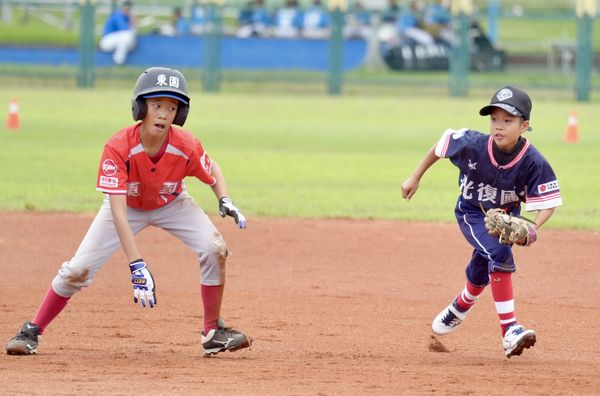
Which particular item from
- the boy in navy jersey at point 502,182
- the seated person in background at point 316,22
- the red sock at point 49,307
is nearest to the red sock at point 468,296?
the boy in navy jersey at point 502,182

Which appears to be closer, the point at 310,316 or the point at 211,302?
the point at 211,302

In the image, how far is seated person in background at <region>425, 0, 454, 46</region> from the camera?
31344 millimetres

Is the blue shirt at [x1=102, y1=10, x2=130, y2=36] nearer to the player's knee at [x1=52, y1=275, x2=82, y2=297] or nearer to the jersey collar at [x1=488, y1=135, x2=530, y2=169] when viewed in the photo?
the player's knee at [x1=52, y1=275, x2=82, y2=297]

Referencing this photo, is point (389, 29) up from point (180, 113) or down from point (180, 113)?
down

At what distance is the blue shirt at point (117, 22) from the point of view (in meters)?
28.4

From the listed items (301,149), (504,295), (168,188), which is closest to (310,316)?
(504,295)

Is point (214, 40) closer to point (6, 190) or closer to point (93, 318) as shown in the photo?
point (6, 190)

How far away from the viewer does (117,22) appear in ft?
93.4

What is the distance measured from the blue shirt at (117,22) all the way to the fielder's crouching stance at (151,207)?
22.6m

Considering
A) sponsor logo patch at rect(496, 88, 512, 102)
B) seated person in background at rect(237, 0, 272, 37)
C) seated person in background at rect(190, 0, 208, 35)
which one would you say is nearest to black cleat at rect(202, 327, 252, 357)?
sponsor logo patch at rect(496, 88, 512, 102)

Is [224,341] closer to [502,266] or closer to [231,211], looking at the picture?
[231,211]

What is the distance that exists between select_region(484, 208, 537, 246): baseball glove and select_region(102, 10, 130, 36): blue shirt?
23.3 metres

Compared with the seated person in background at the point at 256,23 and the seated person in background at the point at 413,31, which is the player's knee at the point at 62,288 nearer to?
the seated person in background at the point at 256,23

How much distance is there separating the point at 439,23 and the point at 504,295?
26.0 meters
